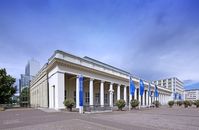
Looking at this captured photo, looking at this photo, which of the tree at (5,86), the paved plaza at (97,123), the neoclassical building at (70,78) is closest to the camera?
the paved plaza at (97,123)

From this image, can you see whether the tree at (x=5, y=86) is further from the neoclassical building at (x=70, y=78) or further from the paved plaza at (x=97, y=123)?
the paved plaza at (x=97, y=123)

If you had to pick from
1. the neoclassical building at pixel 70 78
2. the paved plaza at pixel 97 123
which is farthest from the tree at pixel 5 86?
the paved plaza at pixel 97 123

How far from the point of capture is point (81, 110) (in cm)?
2038

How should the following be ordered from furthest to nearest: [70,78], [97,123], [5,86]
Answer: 1. [5,86]
2. [70,78]
3. [97,123]

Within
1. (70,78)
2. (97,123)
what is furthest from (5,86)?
(97,123)

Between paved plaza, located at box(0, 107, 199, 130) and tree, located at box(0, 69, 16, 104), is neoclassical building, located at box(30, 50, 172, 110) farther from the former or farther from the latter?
tree, located at box(0, 69, 16, 104)

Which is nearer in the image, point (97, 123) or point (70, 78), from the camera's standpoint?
point (97, 123)

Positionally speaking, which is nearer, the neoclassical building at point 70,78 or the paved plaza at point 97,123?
the paved plaza at point 97,123

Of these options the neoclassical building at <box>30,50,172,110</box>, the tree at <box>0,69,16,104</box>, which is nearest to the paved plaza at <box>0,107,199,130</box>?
the neoclassical building at <box>30,50,172,110</box>

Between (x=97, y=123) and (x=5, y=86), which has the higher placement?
(x=5, y=86)

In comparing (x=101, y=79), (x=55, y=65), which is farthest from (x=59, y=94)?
(x=101, y=79)

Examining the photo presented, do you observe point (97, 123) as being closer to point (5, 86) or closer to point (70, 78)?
point (70, 78)

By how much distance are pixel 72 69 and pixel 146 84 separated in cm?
3668

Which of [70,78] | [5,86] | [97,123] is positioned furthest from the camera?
[5,86]
